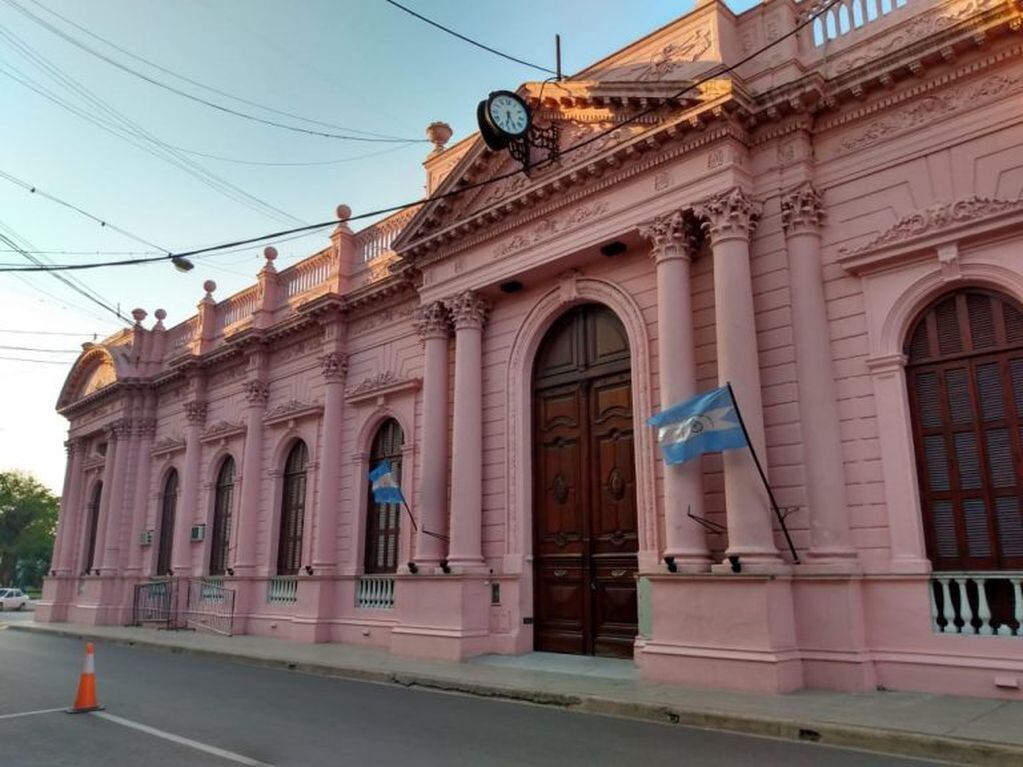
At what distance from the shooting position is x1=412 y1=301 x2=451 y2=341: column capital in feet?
48.6

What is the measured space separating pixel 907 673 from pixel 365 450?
11.4 meters

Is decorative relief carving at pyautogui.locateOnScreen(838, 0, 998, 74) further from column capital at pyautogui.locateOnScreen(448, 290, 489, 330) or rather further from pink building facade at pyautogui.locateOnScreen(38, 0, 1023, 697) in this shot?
column capital at pyautogui.locateOnScreen(448, 290, 489, 330)

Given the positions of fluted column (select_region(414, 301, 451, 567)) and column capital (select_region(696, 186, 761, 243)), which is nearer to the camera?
column capital (select_region(696, 186, 761, 243))

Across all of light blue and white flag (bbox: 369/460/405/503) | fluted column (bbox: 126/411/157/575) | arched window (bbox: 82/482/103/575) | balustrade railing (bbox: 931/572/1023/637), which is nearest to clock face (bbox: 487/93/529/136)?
light blue and white flag (bbox: 369/460/405/503)

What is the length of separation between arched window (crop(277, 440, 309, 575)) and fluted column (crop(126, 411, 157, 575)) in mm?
7902

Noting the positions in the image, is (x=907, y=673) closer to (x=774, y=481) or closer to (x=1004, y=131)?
(x=774, y=481)

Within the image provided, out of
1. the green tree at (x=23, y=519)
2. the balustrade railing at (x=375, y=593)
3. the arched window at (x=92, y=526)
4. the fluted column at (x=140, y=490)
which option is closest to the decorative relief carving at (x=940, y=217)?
the balustrade railing at (x=375, y=593)

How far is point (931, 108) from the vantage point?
9797 mm

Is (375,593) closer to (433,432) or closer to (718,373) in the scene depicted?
(433,432)

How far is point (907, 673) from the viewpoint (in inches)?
346

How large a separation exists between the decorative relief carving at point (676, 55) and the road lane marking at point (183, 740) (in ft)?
33.9

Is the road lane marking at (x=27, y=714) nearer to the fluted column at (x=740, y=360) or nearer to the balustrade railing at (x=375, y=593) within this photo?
the balustrade railing at (x=375, y=593)

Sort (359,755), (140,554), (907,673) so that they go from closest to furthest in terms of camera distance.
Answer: (359,755) → (907,673) → (140,554)

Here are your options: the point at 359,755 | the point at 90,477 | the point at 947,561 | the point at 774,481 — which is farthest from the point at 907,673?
the point at 90,477
